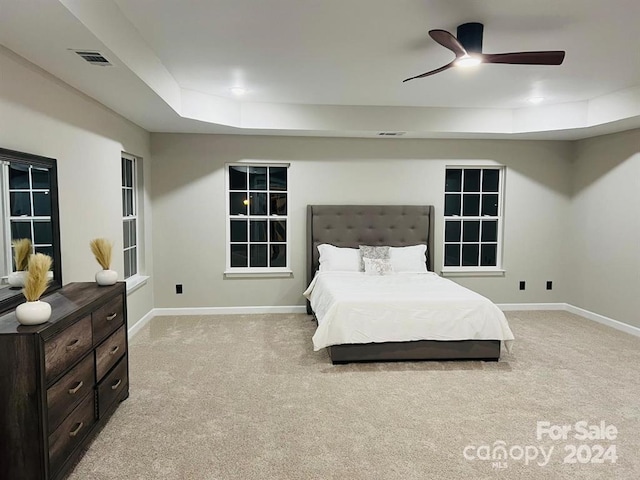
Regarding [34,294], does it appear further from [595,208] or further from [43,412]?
[595,208]

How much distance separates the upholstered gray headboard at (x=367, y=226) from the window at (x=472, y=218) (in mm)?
488

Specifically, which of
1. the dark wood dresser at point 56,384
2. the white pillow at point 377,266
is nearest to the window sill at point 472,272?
the white pillow at point 377,266

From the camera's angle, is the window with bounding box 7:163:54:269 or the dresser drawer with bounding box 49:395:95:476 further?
the window with bounding box 7:163:54:269

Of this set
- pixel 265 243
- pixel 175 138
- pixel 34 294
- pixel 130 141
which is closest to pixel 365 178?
pixel 265 243

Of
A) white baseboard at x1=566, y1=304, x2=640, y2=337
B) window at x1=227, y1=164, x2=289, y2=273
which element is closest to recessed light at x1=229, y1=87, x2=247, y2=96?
window at x1=227, y1=164, x2=289, y2=273

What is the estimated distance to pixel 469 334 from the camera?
390cm

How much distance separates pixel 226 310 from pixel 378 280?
6.92 feet

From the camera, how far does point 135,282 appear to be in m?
4.91

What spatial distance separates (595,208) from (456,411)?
12.7ft

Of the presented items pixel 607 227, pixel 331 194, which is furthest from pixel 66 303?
pixel 607 227

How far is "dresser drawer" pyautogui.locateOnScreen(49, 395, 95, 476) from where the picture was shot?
2129mm

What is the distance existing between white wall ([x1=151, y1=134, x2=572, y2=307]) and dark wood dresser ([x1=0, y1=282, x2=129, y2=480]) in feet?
9.02

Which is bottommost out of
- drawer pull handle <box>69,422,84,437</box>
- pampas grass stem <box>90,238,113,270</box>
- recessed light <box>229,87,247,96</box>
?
drawer pull handle <box>69,422,84,437</box>

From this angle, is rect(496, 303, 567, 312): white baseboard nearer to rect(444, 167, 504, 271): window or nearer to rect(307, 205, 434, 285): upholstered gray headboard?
rect(444, 167, 504, 271): window
